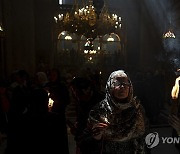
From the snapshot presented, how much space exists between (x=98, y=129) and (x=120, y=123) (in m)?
0.21

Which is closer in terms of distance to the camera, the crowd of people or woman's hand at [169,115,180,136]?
the crowd of people

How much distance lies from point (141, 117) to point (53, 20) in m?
14.1

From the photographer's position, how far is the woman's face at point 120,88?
2479mm

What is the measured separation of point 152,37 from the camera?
56.6 ft

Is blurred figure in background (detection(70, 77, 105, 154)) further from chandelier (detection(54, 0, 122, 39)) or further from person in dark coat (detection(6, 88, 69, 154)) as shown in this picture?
chandelier (detection(54, 0, 122, 39))

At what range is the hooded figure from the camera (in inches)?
97.7

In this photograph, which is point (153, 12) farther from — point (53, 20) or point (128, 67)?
point (53, 20)

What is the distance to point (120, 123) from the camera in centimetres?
249

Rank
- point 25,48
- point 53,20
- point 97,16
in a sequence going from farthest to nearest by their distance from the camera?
point 53,20 → point 25,48 → point 97,16

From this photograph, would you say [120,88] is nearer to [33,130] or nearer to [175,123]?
[175,123]

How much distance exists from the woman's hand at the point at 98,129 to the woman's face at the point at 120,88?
0.26 meters

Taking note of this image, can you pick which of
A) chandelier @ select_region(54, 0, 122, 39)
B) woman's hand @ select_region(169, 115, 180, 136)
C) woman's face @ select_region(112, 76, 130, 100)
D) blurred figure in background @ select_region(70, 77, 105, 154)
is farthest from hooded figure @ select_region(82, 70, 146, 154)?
chandelier @ select_region(54, 0, 122, 39)

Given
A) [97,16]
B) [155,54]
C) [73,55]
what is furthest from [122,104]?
[155,54]

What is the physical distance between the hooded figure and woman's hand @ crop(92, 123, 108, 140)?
0.03 metres
